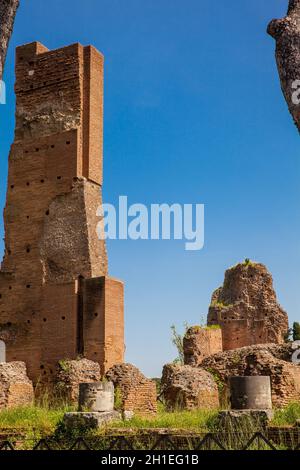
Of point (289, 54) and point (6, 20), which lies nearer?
point (289, 54)

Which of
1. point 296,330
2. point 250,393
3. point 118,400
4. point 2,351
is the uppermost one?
point 296,330

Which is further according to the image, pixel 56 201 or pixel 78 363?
pixel 56 201

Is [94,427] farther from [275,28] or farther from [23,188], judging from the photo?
[23,188]

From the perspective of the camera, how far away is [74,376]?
1473 centimetres

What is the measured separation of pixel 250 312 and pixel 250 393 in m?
17.2

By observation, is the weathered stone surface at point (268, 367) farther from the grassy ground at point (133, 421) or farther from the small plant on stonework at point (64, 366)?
the small plant on stonework at point (64, 366)

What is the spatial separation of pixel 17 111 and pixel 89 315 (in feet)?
20.1

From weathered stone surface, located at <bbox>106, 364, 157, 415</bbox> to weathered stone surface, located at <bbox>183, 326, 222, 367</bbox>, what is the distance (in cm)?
599

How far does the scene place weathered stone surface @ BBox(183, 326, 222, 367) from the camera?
20.9 m

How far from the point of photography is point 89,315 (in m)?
16.1

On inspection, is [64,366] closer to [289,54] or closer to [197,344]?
[197,344]

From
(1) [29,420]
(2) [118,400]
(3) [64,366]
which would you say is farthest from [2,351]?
(1) [29,420]

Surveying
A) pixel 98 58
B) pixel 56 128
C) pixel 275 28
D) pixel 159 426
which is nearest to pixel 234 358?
pixel 159 426

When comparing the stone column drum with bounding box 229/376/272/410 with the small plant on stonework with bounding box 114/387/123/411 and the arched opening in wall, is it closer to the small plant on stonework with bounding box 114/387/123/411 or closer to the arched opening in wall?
the small plant on stonework with bounding box 114/387/123/411
